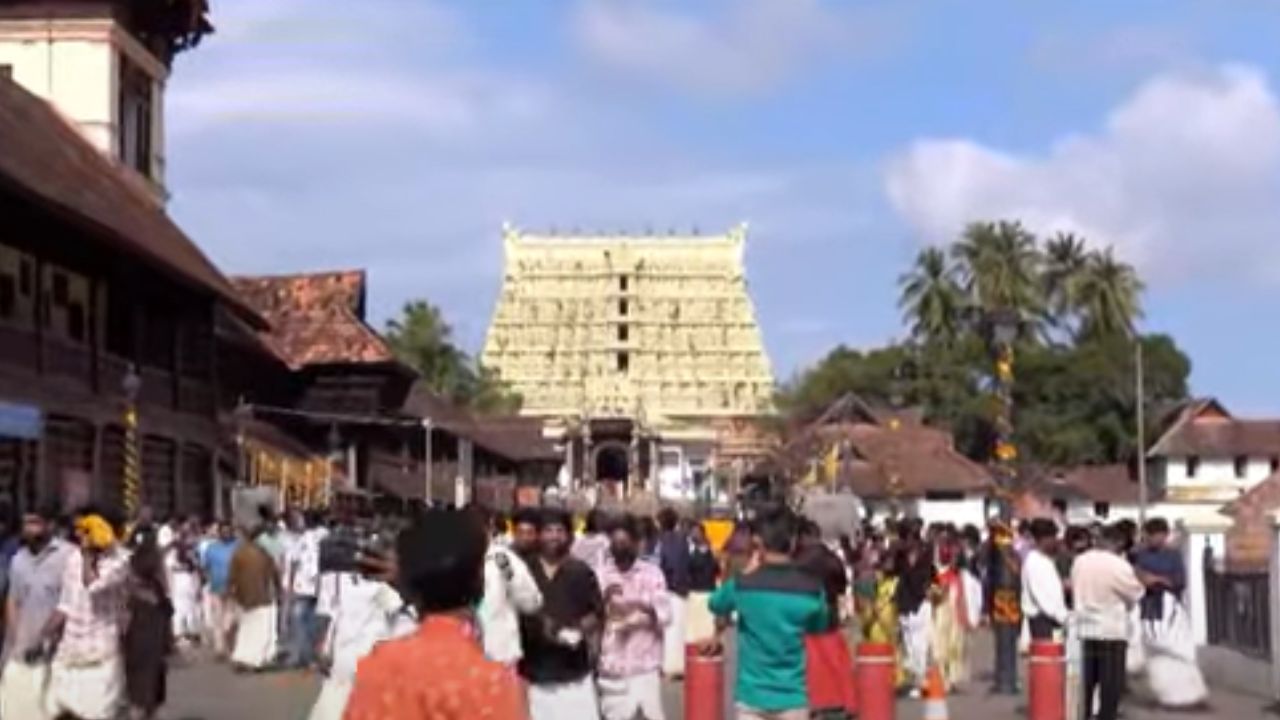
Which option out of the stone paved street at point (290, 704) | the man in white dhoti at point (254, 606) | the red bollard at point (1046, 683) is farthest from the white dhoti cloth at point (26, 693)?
the man in white dhoti at point (254, 606)

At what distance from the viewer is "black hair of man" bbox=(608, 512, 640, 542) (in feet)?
56.3

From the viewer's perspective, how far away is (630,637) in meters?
16.3

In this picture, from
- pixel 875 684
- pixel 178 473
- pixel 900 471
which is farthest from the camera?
pixel 900 471

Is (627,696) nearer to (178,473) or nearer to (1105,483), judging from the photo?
(178,473)

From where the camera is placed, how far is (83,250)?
39.3 metres

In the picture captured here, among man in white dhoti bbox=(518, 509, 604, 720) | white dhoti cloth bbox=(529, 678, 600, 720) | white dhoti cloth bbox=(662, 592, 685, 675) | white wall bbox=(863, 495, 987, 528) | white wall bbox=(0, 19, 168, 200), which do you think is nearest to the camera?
white dhoti cloth bbox=(529, 678, 600, 720)

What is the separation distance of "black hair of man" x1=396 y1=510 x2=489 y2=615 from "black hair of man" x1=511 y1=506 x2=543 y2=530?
836cm

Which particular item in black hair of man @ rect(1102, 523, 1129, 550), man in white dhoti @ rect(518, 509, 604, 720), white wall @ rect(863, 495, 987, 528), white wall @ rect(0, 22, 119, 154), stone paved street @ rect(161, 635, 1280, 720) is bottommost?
stone paved street @ rect(161, 635, 1280, 720)

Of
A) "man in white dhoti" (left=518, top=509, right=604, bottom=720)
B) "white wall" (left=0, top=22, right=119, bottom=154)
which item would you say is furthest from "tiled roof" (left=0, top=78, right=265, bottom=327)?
"man in white dhoti" (left=518, top=509, right=604, bottom=720)

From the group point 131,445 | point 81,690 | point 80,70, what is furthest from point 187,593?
point 80,70

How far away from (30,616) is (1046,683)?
6.98m

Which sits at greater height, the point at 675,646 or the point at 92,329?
the point at 92,329

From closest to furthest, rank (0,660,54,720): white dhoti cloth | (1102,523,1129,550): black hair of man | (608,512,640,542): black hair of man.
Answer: (0,660,54,720): white dhoti cloth, (608,512,640,542): black hair of man, (1102,523,1129,550): black hair of man

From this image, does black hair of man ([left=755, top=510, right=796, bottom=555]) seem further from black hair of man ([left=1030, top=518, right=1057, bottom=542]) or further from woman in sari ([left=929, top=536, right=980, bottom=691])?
woman in sari ([left=929, top=536, right=980, bottom=691])
